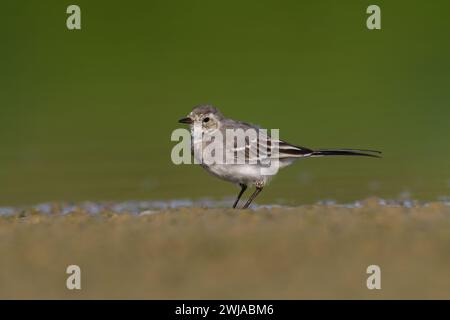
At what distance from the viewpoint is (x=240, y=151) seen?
12734 mm

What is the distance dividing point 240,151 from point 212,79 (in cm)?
1397

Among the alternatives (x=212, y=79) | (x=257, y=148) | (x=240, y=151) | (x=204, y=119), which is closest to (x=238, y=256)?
(x=240, y=151)

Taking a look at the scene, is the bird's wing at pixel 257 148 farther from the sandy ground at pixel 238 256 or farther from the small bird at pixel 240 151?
the sandy ground at pixel 238 256

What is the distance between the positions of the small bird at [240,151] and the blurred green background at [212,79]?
4.82m

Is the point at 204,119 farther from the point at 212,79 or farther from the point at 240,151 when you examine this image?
the point at 212,79

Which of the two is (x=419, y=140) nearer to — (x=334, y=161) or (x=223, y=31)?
(x=334, y=161)

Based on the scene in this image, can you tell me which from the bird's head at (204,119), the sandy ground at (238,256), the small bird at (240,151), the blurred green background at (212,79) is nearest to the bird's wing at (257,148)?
the small bird at (240,151)

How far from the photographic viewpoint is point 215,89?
25.6 m

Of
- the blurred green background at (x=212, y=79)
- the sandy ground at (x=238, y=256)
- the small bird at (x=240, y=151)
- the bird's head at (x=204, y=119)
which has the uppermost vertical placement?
the blurred green background at (x=212, y=79)

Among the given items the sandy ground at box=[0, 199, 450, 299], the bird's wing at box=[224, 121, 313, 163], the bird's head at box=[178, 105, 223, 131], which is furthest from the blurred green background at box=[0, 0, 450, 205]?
the sandy ground at box=[0, 199, 450, 299]

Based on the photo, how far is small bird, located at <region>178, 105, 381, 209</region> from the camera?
12695 millimetres

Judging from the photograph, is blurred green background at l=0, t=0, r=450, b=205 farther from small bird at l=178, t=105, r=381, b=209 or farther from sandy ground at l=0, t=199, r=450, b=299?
sandy ground at l=0, t=199, r=450, b=299

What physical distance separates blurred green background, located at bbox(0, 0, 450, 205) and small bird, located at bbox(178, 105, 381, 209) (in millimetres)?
4824

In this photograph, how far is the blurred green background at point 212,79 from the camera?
2034 centimetres
